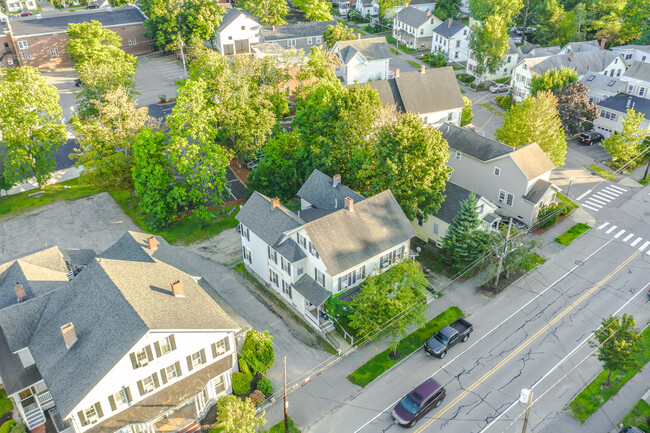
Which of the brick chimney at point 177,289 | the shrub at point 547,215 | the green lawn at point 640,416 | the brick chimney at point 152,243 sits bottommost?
the green lawn at point 640,416

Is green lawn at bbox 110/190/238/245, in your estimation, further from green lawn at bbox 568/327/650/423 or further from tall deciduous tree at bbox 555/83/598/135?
tall deciduous tree at bbox 555/83/598/135

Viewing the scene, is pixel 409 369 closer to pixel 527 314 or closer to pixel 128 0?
pixel 527 314


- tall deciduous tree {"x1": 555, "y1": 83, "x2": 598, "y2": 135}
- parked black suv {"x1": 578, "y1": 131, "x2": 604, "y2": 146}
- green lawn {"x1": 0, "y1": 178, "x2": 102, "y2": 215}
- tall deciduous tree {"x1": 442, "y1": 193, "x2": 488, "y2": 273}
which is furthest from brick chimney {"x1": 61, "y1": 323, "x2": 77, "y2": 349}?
parked black suv {"x1": 578, "y1": 131, "x2": 604, "y2": 146}

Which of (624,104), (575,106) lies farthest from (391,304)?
(624,104)

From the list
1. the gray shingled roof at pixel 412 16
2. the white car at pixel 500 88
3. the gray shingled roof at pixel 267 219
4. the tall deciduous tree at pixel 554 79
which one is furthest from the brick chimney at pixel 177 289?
the gray shingled roof at pixel 412 16

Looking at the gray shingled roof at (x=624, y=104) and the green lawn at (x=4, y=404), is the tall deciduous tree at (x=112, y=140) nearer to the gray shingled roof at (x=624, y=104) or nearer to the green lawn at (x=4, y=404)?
the green lawn at (x=4, y=404)
